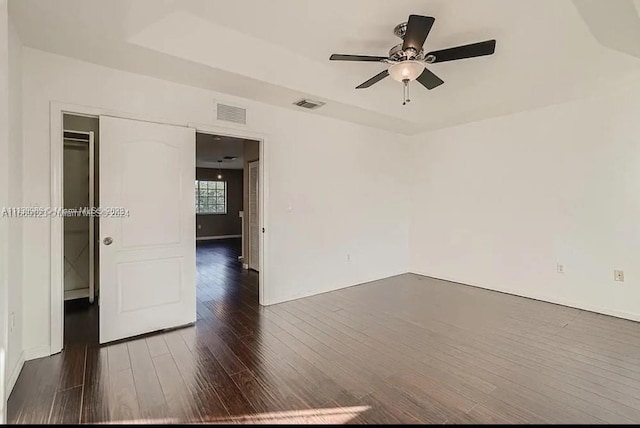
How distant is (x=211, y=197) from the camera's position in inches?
439

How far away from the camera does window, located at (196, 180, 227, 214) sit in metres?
10.8

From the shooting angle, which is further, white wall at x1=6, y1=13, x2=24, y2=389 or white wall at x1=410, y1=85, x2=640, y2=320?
white wall at x1=410, y1=85, x2=640, y2=320

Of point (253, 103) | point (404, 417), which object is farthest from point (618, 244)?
point (253, 103)

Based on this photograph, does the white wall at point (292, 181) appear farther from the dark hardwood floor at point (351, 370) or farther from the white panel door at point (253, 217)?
the white panel door at point (253, 217)

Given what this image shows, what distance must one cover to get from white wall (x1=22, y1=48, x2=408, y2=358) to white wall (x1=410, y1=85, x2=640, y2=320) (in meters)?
0.81

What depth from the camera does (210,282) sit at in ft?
16.8

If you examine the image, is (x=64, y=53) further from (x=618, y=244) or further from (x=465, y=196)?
(x=618, y=244)

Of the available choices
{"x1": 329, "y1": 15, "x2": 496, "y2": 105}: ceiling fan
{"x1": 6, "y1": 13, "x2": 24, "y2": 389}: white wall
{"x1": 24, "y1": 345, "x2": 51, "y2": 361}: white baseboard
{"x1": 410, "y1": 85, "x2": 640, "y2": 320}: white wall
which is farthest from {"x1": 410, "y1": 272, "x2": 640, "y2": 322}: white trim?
{"x1": 6, "y1": 13, "x2": 24, "y2": 389}: white wall

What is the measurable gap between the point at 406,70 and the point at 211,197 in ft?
31.5

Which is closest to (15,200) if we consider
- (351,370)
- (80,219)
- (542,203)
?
(80,219)

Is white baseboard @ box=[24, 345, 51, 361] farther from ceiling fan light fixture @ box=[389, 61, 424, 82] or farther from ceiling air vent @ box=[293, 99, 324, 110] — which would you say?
ceiling fan light fixture @ box=[389, 61, 424, 82]

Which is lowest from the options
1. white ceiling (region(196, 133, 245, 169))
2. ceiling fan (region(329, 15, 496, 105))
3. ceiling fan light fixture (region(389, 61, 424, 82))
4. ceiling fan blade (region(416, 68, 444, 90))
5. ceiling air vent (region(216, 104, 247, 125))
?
ceiling air vent (region(216, 104, 247, 125))

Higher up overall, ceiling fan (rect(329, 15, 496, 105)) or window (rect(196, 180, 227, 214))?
ceiling fan (rect(329, 15, 496, 105))

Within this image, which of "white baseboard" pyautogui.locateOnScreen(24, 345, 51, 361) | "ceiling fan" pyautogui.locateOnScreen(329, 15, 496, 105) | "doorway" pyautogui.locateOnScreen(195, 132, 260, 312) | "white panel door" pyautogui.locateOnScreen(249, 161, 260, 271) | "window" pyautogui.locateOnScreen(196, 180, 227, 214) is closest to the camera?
"ceiling fan" pyautogui.locateOnScreen(329, 15, 496, 105)
